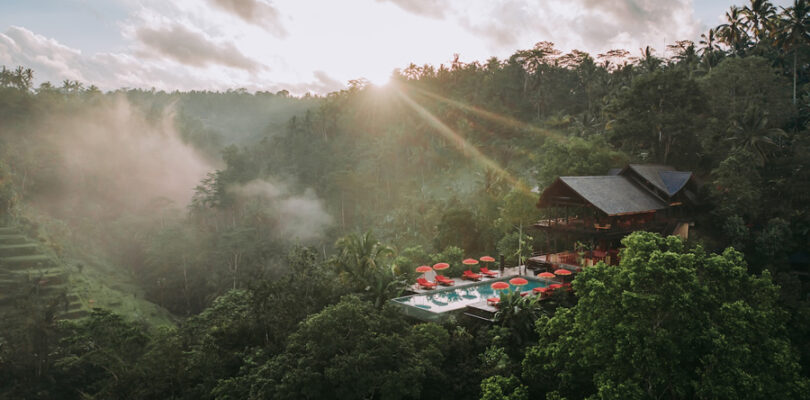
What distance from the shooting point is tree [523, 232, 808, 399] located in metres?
12.9

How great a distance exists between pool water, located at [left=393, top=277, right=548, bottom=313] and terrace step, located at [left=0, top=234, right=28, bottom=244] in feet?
187

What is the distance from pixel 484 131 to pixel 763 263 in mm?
41395

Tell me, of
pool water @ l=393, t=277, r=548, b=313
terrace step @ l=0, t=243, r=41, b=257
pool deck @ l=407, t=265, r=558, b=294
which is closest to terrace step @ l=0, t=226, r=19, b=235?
terrace step @ l=0, t=243, r=41, b=257

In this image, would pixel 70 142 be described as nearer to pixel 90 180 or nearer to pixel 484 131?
pixel 90 180

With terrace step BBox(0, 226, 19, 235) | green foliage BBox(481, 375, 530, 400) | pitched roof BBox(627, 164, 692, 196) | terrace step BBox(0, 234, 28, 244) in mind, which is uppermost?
pitched roof BBox(627, 164, 692, 196)

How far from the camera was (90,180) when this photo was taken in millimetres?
84812

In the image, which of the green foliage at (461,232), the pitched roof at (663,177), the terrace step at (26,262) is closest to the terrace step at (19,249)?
the terrace step at (26,262)

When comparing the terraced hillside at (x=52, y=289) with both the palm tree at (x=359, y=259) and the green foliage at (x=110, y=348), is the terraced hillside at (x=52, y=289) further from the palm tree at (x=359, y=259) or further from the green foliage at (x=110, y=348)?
the palm tree at (x=359, y=259)

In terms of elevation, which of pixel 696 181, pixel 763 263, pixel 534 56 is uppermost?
pixel 534 56

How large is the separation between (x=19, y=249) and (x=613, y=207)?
213 ft

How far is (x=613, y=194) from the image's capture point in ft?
89.3

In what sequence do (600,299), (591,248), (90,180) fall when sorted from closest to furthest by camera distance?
(600,299) → (591,248) → (90,180)

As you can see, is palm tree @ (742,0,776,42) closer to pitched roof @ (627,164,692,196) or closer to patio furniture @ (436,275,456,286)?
pitched roof @ (627,164,692,196)

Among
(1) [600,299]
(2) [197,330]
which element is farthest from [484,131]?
(1) [600,299]
